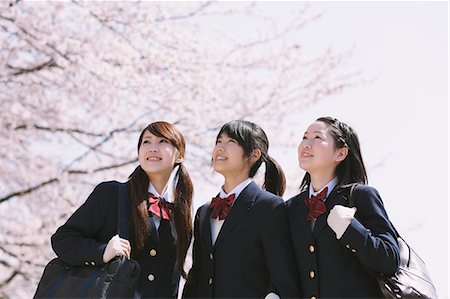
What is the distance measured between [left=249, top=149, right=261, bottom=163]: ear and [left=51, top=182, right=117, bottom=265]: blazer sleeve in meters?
0.65

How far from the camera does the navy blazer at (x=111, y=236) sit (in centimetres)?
342

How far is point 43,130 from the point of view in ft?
23.4

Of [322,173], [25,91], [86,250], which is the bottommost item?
[86,250]

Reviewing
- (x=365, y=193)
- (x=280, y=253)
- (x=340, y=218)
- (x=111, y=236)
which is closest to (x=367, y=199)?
(x=365, y=193)

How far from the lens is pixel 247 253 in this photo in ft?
11.2

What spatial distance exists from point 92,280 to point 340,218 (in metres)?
1.06

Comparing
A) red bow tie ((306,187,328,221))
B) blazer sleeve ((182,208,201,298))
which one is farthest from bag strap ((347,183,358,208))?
blazer sleeve ((182,208,201,298))

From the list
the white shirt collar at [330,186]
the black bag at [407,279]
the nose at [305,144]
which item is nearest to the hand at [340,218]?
the black bag at [407,279]

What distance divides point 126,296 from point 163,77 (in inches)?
177

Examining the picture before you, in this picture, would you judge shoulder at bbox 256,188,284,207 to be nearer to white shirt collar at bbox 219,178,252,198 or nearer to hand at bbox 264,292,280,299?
white shirt collar at bbox 219,178,252,198

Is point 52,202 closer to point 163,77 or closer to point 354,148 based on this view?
point 163,77

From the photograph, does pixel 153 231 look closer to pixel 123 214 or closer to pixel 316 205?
pixel 123 214

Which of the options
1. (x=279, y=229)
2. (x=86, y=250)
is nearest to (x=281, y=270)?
(x=279, y=229)

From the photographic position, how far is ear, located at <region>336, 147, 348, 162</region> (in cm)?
343
